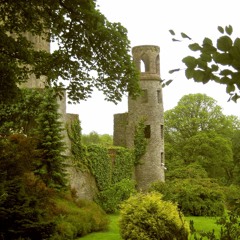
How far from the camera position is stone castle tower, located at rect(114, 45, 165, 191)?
30.4m

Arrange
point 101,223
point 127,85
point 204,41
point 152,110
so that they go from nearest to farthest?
point 204,41
point 127,85
point 101,223
point 152,110

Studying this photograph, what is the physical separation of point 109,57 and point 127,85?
92 cm

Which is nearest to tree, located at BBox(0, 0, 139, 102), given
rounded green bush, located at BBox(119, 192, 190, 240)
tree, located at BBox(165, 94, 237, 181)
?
rounded green bush, located at BBox(119, 192, 190, 240)

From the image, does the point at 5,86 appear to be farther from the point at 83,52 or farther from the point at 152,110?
the point at 152,110

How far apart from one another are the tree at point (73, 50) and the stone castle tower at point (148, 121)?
19.1m

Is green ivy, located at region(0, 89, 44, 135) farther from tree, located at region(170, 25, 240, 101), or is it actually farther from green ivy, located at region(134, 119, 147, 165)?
tree, located at region(170, 25, 240, 101)

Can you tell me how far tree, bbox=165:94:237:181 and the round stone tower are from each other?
389 inches

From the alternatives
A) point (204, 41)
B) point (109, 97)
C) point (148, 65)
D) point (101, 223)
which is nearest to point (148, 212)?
point (101, 223)

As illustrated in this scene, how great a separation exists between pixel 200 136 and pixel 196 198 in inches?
542

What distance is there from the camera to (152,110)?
3117 centimetres

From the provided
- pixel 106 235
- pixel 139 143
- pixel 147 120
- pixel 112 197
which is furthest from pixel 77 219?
pixel 147 120

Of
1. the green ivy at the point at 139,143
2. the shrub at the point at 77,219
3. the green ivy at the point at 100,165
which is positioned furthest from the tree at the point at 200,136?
the shrub at the point at 77,219

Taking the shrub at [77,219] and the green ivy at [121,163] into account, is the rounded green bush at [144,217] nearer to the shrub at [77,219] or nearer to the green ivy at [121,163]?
the shrub at [77,219]

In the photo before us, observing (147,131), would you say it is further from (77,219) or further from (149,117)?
(77,219)
